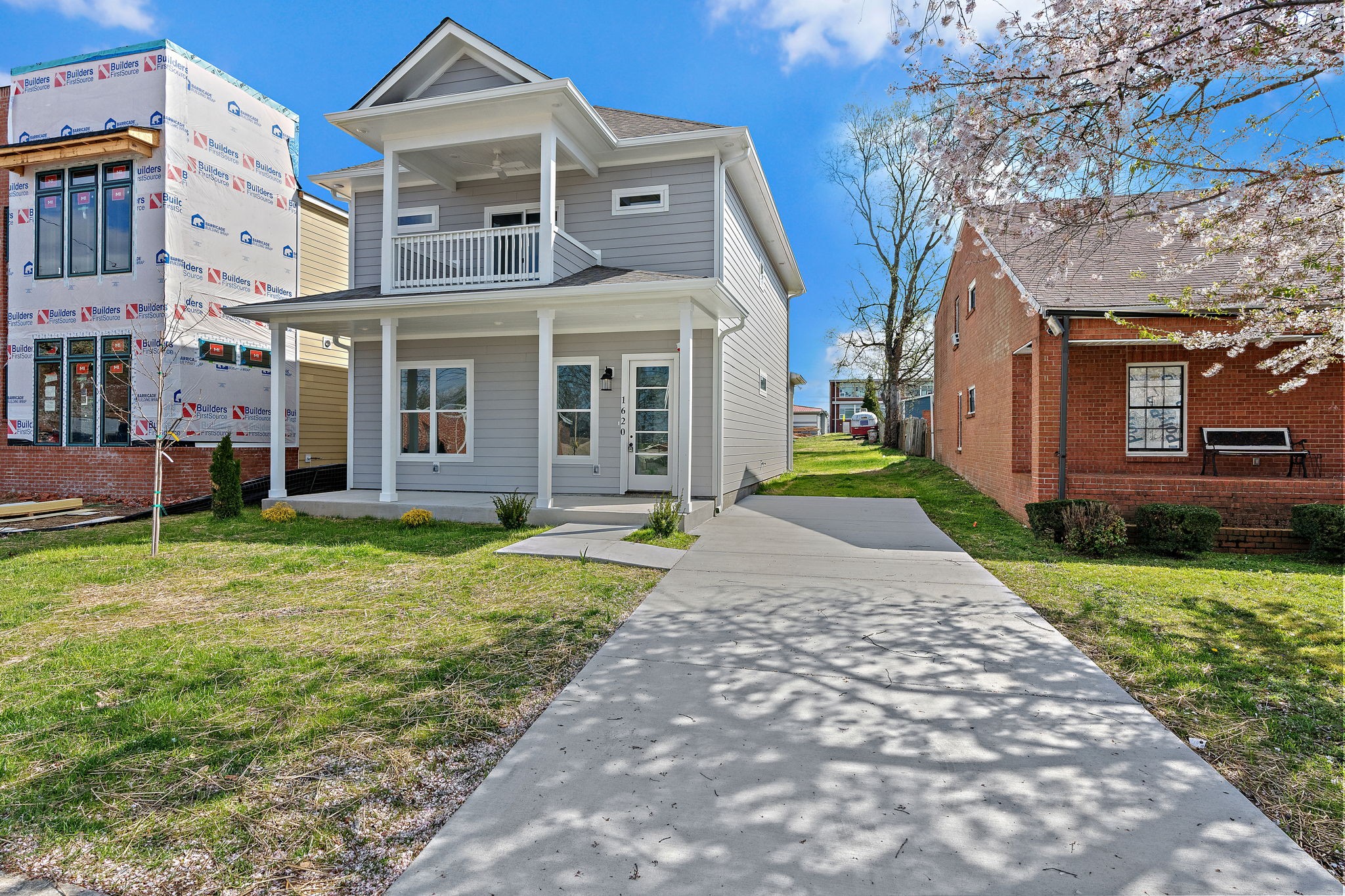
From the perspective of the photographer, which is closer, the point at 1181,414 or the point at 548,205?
the point at 548,205

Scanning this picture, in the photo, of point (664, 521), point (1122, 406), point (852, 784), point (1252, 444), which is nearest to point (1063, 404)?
point (1122, 406)

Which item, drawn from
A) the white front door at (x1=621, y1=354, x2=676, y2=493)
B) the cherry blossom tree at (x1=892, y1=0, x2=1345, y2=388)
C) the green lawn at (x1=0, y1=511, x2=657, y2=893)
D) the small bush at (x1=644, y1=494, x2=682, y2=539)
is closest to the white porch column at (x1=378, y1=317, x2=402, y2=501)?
the green lawn at (x1=0, y1=511, x2=657, y2=893)

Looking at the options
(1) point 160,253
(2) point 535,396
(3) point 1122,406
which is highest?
(1) point 160,253

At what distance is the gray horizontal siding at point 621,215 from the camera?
10398 millimetres

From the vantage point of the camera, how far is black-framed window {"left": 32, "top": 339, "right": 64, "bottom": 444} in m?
12.3

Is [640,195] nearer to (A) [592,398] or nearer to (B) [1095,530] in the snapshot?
(A) [592,398]

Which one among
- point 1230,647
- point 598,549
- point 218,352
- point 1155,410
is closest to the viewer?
point 1230,647

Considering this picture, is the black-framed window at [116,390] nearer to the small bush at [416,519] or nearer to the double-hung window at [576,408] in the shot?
the small bush at [416,519]

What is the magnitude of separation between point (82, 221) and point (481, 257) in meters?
8.41

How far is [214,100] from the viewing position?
12.5 meters

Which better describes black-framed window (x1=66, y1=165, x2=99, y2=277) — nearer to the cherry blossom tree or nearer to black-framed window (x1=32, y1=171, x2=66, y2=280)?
black-framed window (x1=32, y1=171, x2=66, y2=280)

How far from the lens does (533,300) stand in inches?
350

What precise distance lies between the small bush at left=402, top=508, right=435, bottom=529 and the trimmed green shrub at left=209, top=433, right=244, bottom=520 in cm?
306

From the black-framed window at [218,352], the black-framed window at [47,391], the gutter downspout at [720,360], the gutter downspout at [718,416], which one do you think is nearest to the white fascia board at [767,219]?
the gutter downspout at [720,360]
